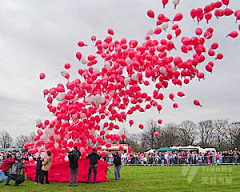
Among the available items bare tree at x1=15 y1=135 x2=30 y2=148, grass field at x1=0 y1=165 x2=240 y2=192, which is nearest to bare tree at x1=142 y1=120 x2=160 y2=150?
bare tree at x1=15 y1=135 x2=30 y2=148

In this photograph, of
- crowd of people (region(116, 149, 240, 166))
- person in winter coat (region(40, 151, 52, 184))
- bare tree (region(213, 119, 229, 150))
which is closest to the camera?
person in winter coat (region(40, 151, 52, 184))

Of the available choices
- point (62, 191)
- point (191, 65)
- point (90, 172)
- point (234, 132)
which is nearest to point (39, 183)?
point (90, 172)

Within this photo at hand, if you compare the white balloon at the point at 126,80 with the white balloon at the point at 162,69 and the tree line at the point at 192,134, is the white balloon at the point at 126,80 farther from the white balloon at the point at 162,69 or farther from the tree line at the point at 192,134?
the tree line at the point at 192,134

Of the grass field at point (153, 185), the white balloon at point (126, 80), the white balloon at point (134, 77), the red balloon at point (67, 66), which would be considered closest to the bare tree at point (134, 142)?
the grass field at point (153, 185)

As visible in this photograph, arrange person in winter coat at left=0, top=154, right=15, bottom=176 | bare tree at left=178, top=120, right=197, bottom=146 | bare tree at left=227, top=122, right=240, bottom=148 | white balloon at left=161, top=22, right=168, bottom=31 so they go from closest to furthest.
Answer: white balloon at left=161, top=22, right=168, bottom=31, person in winter coat at left=0, top=154, right=15, bottom=176, bare tree at left=227, top=122, right=240, bottom=148, bare tree at left=178, top=120, right=197, bottom=146

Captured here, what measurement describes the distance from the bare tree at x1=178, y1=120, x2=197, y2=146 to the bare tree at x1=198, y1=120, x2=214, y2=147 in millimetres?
1460

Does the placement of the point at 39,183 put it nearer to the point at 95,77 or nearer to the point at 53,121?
the point at 53,121

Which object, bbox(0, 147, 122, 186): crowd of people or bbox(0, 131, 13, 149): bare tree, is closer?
bbox(0, 147, 122, 186): crowd of people

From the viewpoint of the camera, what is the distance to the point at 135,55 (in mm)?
10047

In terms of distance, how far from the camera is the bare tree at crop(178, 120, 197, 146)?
210ft

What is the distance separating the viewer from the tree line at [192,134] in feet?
197

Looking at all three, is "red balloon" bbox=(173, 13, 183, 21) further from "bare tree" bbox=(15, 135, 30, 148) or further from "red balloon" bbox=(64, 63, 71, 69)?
"bare tree" bbox=(15, 135, 30, 148)

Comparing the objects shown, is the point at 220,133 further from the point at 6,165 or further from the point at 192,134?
the point at 6,165

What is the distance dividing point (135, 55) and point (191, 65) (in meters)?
1.85
